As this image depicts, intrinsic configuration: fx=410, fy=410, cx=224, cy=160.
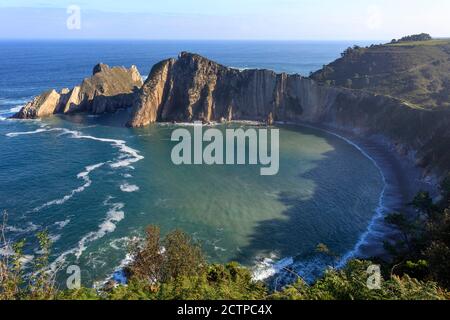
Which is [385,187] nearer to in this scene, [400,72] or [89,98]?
[400,72]

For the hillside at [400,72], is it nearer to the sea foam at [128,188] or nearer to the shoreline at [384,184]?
the shoreline at [384,184]

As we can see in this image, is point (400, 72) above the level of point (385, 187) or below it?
above

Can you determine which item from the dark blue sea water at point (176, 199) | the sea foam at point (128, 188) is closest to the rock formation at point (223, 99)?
the dark blue sea water at point (176, 199)

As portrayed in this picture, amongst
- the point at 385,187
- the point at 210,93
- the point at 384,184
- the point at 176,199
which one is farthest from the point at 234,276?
the point at 210,93

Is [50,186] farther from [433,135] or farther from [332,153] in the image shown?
[433,135]

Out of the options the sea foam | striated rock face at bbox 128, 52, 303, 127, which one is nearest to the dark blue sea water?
the sea foam
